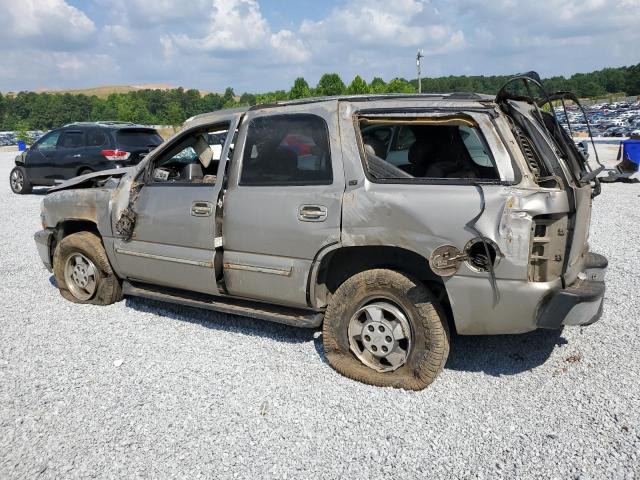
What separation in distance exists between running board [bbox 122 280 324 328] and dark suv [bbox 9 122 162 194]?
7543mm

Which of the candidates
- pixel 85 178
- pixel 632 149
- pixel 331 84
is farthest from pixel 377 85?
pixel 85 178

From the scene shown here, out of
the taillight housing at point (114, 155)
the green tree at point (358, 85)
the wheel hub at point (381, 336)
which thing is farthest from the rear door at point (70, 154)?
the green tree at point (358, 85)

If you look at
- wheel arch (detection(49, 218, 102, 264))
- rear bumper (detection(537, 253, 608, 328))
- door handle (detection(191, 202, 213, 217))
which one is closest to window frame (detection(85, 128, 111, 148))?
wheel arch (detection(49, 218, 102, 264))

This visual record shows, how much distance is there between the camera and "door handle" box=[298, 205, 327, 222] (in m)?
3.79

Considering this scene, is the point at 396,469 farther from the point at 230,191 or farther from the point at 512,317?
the point at 230,191

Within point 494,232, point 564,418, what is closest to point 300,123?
point 494,232

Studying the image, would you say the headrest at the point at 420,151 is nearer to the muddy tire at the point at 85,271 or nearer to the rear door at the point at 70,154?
the muddy tire at the point at 85,271

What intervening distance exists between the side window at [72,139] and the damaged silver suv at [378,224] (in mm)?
8446

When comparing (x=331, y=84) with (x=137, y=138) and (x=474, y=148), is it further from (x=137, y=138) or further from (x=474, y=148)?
(x=474, y=148)

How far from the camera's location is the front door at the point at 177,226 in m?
4.32

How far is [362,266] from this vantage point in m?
3.99

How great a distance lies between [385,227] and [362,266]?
0.51 m

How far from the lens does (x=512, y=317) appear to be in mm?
3350

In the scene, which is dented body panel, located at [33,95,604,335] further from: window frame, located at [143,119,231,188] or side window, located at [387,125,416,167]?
side window, located at [387,125,416,167]
